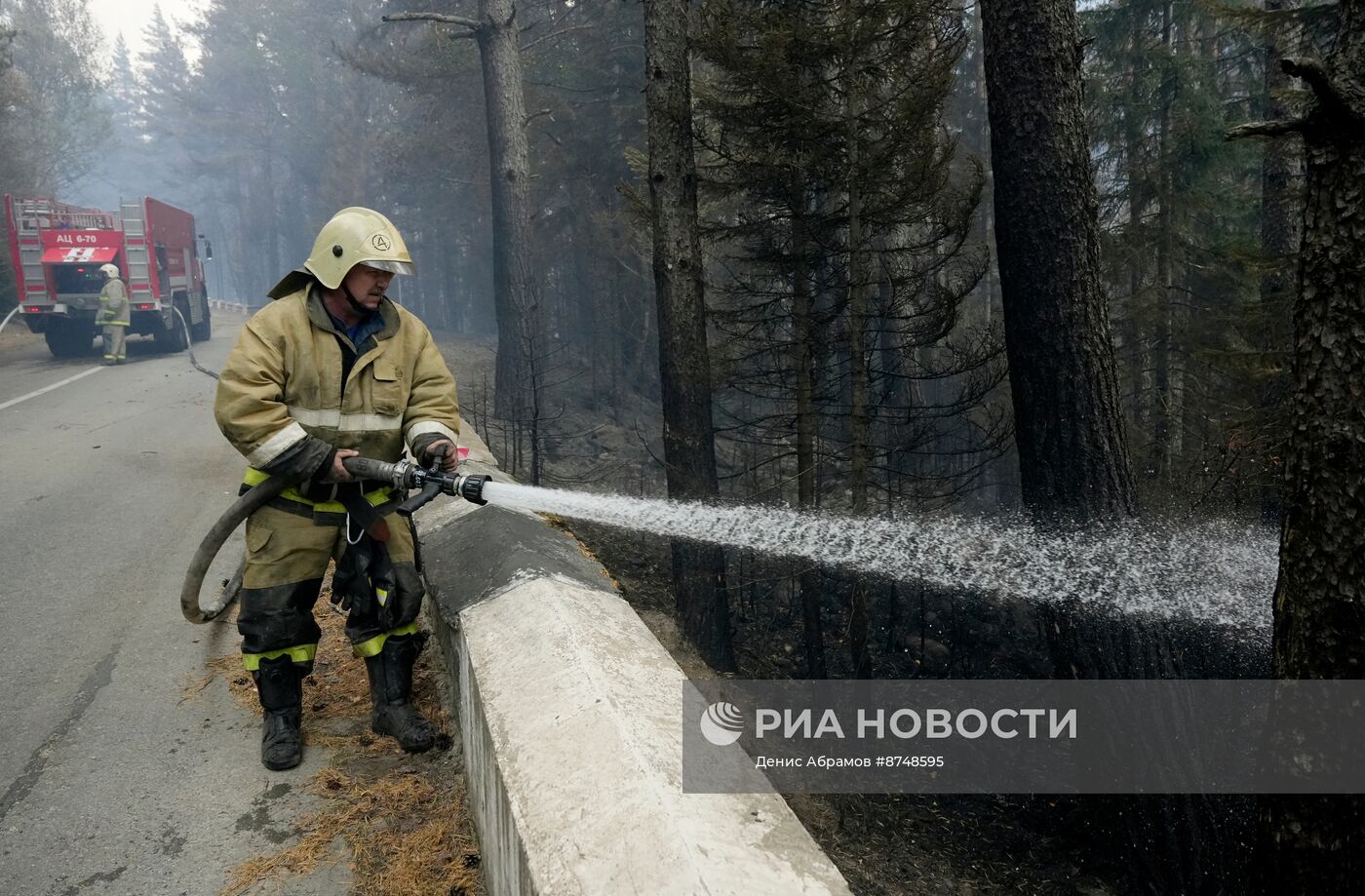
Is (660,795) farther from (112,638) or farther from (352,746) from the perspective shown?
(112,638)

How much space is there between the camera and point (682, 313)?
24.3 ft

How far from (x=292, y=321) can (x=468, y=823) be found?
2.01 m

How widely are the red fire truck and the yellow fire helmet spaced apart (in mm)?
16989

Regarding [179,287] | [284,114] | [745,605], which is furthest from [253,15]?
[745,605]

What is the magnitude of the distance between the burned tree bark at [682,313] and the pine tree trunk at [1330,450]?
5.04 metres

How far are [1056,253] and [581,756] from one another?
4.23 m

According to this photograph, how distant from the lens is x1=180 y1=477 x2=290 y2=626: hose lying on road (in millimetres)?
3430

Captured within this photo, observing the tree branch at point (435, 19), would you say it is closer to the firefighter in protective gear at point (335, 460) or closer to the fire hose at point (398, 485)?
the firefighter in protective gear at point (335, 460)

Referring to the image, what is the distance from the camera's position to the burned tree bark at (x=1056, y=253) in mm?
5086

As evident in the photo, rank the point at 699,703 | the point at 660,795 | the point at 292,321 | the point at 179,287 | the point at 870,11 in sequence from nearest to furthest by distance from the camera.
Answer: the point at 660,795
the point at 699,703
the point at 292,321
the point at 870,11
the point at 179,287

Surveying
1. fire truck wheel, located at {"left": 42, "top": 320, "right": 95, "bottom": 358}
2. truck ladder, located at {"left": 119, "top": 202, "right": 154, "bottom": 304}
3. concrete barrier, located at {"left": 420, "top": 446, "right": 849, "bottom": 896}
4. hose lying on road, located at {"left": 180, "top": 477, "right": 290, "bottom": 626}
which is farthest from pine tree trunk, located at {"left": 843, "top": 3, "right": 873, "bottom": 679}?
fire truck wheel, located at {"left": 42, "top": 320, "right": 95, "bottom": 358}

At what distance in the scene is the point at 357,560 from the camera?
3.58m

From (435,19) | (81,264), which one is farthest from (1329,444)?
(81,264)

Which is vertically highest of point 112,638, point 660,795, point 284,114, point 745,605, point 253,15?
point 253,15
